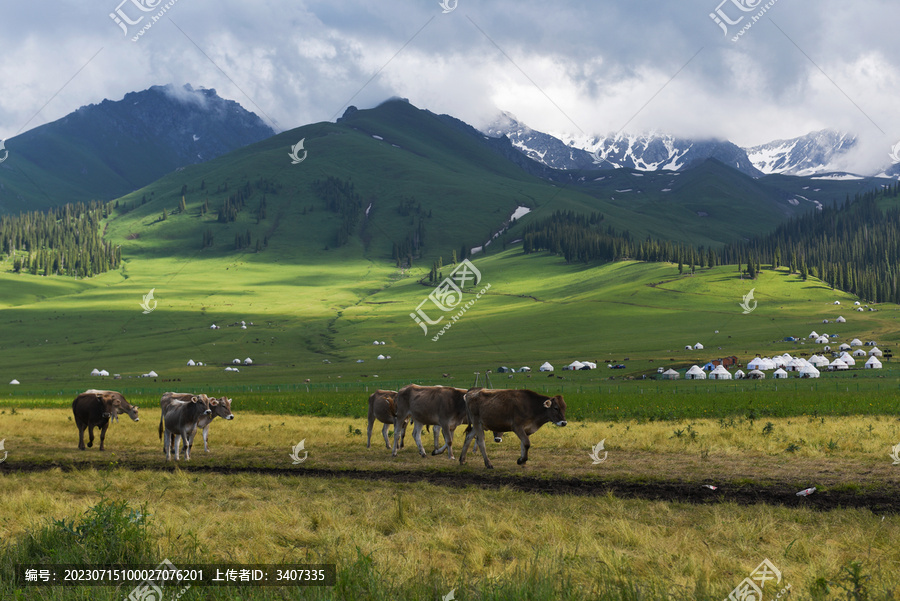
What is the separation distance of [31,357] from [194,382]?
221 feet

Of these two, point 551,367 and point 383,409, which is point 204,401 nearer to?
point 383,409

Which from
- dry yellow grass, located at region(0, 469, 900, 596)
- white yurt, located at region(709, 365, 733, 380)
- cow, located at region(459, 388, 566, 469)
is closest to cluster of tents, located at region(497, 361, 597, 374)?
white yurt, located at region(709, 365, 733, 380)

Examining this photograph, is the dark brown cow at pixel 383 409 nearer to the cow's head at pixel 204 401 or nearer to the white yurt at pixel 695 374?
the cow's head at pixel 204 401

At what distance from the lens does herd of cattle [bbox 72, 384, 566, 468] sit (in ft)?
74.6

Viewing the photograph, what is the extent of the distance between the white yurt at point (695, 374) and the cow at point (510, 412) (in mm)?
79911

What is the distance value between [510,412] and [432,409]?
3864 mm

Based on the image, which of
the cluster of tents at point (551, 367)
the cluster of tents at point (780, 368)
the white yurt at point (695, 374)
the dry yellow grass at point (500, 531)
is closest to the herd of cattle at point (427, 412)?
the dry yellow grass at point (500, 531)

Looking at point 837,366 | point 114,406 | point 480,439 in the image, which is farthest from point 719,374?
point 114,406

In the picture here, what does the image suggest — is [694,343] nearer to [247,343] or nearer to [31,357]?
[247,343]

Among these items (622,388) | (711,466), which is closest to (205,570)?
(711,466)

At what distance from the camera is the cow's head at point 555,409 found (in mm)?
22031

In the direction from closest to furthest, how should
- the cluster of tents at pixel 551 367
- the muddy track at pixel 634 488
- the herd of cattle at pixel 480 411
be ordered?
the muddy track at pixel 634 488, the herd of cattle at pixel 480 411, the cluster of tents at pixel 551 367

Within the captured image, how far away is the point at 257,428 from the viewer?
37.4 meters

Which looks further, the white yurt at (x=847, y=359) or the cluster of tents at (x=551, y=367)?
the cluster of tents at (x=551, y=367)
